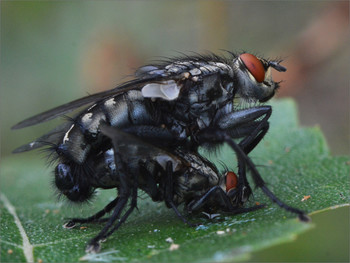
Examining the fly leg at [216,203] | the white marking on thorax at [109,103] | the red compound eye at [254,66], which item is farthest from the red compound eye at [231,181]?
the white marking on thorax at [109,103]

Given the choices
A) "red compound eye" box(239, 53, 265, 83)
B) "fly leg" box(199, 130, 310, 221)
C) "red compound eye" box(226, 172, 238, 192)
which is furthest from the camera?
"red compound eye" box(239, 53, 265, 83)

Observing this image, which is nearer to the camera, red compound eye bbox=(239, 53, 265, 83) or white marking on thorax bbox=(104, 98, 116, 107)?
white marking on thorax bbox=(104, 98, 116, 107)

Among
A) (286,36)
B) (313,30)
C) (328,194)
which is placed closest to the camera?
(328,194)

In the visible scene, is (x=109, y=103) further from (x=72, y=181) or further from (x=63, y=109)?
(x=72, y=181)

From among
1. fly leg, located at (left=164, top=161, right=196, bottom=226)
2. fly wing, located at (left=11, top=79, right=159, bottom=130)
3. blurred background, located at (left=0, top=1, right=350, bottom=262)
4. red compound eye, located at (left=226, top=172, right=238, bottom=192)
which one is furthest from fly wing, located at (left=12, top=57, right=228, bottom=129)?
blurred background, located at (left=0, top=1, right=350, bottom=262)

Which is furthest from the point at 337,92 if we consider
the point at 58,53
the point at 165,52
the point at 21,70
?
the point at 21,70

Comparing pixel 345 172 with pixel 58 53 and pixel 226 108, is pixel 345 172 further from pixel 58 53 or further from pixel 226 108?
pixel 58 53

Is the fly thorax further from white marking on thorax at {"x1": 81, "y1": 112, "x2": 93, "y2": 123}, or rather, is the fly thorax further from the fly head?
the fly head

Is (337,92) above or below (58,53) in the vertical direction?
below
